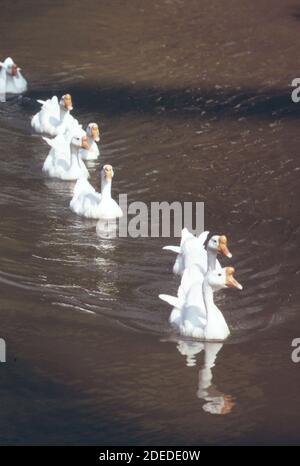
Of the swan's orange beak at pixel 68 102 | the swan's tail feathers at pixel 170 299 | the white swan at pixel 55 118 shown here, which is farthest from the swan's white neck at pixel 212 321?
the swan's orange beak at pixel 68 102

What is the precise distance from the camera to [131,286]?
482 inches

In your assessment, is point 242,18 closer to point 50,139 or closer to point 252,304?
point 50,139

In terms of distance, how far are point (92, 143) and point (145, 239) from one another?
2.54 metres

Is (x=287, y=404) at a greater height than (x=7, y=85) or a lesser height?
lesser

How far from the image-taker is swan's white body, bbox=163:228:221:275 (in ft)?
40.3

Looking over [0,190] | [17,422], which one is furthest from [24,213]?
[17,422]

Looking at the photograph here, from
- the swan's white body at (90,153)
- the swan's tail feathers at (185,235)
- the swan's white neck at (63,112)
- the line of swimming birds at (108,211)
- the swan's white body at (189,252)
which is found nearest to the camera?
the line of swimming birds at (108,211)

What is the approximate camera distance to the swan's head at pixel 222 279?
37.0 feet

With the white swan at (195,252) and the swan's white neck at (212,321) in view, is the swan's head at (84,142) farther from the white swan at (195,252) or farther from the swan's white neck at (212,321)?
the swan's white neck at (212,321)

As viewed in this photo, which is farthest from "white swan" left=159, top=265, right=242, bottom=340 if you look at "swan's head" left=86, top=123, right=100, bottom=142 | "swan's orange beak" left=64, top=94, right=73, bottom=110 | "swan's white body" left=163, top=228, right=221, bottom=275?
"swan's orange beak" left=64, top=94, right=73, bottom=110

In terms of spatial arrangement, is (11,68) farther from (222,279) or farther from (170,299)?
(222,279)

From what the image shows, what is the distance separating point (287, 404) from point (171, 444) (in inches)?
44.3

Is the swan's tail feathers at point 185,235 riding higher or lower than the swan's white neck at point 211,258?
higher

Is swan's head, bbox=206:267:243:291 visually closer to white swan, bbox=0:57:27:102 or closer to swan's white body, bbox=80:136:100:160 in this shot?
swan's white body, bbox=80:136:100:160
